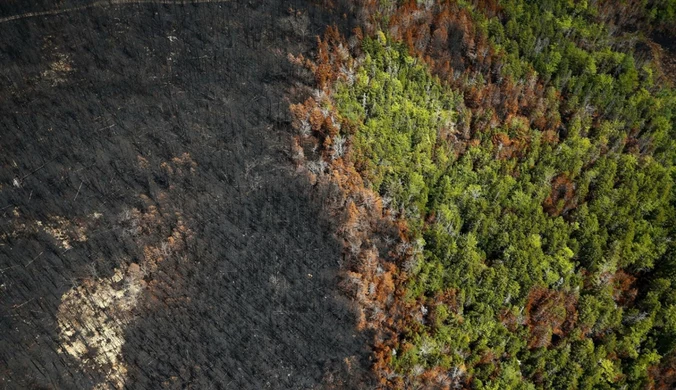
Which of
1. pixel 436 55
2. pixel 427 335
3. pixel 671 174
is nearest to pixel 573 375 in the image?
pixel 427 335

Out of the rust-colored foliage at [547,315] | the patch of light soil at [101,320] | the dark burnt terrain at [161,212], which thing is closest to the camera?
the patch of light soil at [101,320]

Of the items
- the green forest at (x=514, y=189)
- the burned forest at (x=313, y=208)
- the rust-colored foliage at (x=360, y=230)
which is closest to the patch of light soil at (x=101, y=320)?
the burned forest at (x=313, y=208)

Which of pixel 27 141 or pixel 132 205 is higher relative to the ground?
pixel 27 141

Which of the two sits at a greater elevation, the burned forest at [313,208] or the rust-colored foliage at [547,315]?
the burned forest at [313,208]

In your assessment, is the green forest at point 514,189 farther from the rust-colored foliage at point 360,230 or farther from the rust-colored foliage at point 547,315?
the rust-colored foliage at point 360,230

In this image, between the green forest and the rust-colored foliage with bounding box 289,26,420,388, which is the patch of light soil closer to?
the rust-colored foliage with bounding box 289,26,420,388

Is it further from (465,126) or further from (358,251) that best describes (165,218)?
(465,126)
